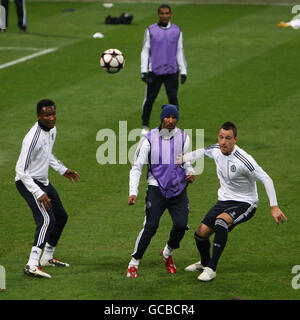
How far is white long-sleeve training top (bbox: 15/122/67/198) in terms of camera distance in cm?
1011

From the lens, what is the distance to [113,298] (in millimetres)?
9469

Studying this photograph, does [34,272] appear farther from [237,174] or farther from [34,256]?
[237,174]

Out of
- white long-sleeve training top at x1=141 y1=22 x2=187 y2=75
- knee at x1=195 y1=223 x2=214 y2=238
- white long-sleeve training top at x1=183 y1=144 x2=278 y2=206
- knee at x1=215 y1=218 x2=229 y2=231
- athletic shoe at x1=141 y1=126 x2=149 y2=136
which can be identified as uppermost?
white long-sleeve training top at x1=141 y1=22 x2=187 y2=75

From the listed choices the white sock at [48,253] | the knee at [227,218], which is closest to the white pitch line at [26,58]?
the white sock at [48,253]

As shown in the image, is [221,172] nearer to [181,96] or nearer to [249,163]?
[249,163]

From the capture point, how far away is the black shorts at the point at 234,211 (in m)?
10.2

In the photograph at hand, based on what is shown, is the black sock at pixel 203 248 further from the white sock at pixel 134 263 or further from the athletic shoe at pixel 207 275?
the white sock at pixel 134 263

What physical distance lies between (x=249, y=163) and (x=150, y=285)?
1859 mm

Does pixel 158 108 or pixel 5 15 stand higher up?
pixel 5 15

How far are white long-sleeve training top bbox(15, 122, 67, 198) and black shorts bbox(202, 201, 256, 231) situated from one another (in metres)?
2.09

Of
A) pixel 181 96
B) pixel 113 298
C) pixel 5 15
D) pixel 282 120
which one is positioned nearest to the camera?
pixel 113 298

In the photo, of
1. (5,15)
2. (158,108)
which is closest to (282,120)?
(158,108)

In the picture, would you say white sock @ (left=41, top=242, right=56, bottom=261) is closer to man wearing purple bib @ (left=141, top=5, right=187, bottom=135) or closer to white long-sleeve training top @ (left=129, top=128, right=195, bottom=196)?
white long-sleeve training top @ (left=129, top=128, right=195, bottom=196)

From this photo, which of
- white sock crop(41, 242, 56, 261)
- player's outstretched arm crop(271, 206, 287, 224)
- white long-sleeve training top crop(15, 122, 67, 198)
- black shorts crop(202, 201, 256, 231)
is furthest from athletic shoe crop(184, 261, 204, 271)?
white long-sleeve training top crop(15, 122, 67, 198)
